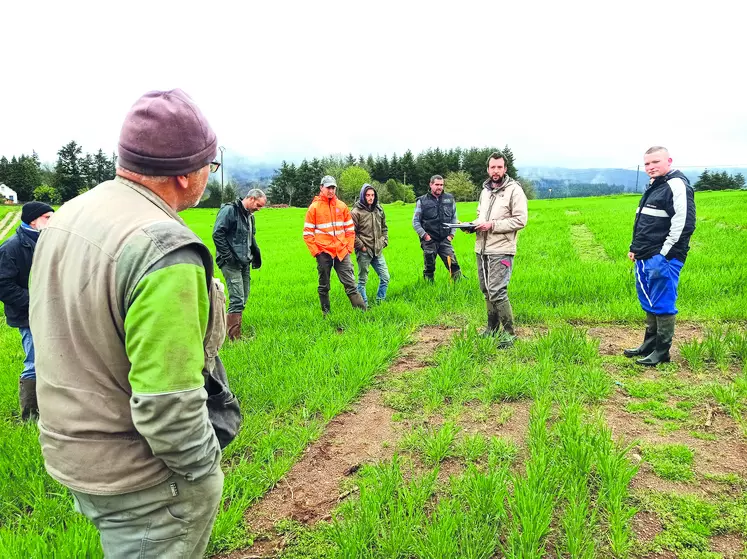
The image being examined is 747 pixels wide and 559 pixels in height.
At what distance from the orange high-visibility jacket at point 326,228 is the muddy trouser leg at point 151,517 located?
568cm

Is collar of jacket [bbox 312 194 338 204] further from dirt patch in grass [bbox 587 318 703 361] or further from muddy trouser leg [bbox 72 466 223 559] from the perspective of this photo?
muddy trouser leg [bbox 72 466 223 559]

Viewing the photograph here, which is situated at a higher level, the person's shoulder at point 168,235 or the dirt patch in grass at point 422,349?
the person's shoulder at point 168,235

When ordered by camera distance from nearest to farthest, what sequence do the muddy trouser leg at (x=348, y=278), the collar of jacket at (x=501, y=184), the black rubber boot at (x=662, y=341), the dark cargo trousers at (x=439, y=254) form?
the black rubber boot at (x=662, y=341), the collar of jacket at (x=501, y=184), the muddy trouser leg at (x=348, y=278), the dark cargo trousers at (x=439, y=254)

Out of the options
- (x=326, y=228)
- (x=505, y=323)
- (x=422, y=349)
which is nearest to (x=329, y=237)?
(x=326, y=228)

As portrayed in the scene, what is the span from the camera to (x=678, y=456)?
3285 mm

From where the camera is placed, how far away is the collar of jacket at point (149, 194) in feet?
4.92

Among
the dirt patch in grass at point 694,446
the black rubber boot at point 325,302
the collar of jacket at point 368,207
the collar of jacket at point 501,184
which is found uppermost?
the collar of jacket at point 501,184

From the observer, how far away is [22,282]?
4.46m

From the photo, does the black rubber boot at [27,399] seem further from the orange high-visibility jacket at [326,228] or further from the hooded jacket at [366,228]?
the hooded jacket at [366,228]

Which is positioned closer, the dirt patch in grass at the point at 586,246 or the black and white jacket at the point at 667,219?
the black and white jacket at the point at 667,219

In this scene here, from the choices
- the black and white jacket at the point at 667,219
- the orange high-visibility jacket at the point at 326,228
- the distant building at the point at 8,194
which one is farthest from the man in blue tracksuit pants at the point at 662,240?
the distant building at the point at 8,194

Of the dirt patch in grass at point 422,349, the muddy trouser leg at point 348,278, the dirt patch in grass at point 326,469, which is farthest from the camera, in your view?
the muddy trouser leg at point 348,278

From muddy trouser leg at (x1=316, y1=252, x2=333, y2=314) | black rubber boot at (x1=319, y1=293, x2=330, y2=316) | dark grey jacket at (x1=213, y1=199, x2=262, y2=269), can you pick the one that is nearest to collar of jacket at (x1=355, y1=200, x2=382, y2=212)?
muddy trouser leg at (x1=316, y1=252, x2=333, y2=314)

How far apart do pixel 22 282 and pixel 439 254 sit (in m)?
6.43
